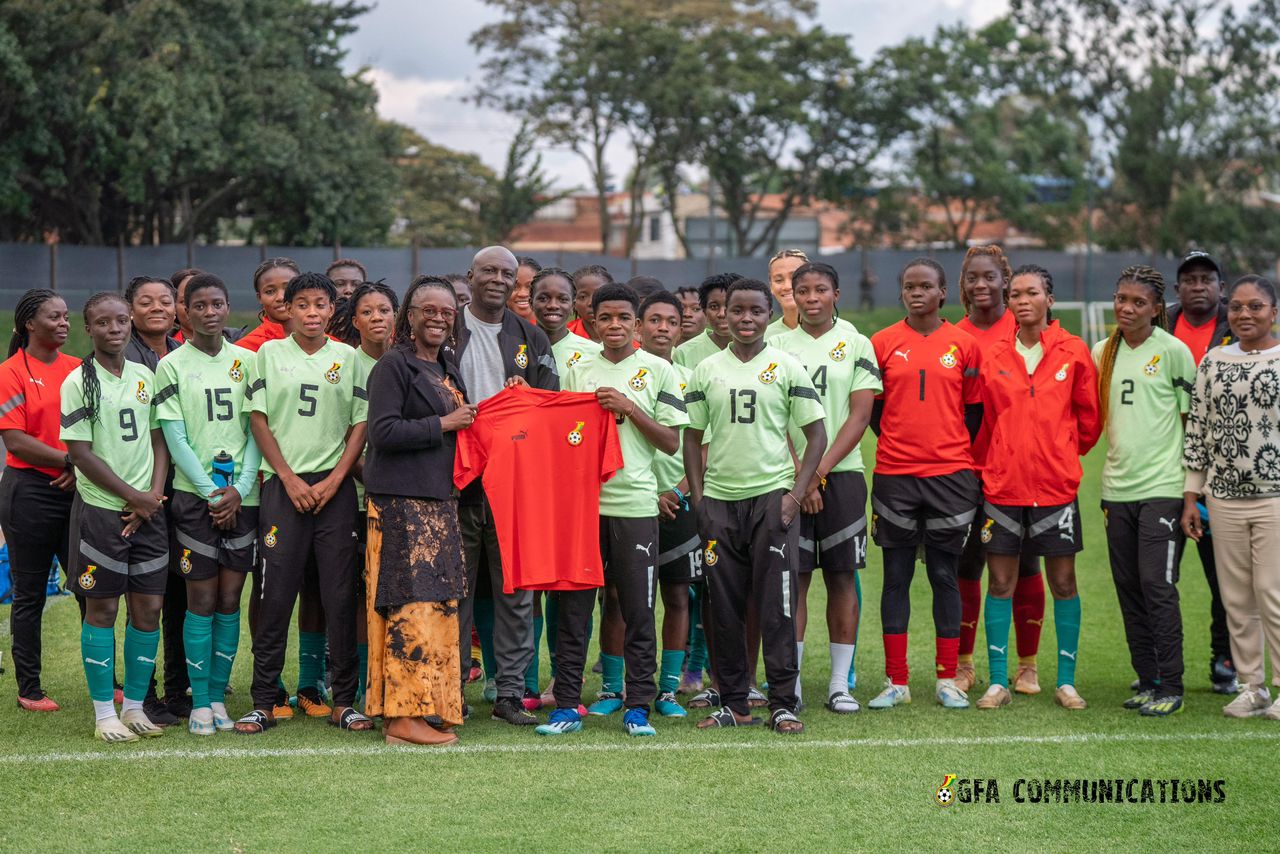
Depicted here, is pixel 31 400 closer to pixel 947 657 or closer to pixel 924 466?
pixel 924 466

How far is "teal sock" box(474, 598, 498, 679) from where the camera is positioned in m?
7.18

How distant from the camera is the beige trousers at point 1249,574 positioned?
21.9ft

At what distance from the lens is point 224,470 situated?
21.3ft

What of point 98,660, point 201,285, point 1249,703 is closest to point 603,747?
point 98,660

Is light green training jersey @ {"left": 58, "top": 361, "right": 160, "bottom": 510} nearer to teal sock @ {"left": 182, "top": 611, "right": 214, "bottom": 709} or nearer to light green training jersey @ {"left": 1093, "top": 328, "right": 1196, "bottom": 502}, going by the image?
teal sock @ {"left": 182, "top": 611, "right": 214, "bottom": 709}

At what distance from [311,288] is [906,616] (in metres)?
3.42

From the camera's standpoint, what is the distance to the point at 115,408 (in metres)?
6.27

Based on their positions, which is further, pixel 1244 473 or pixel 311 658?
pixel 311 658

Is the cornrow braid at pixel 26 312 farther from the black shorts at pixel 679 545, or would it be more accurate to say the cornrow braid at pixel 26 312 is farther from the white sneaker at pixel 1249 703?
the white sneaker at pixel 1249 703

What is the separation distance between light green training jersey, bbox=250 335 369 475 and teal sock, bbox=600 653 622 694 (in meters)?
1.78

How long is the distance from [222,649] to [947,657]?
11.9ft

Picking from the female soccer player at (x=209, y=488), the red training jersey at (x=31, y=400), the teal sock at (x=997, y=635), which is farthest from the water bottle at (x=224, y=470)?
the teal sock at (x=997, y=635)

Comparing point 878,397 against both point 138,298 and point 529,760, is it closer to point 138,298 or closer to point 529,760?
point 529,760

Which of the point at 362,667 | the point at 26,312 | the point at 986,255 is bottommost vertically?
the point at 362,667
